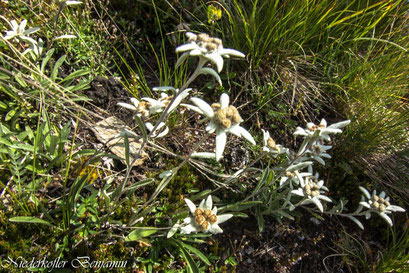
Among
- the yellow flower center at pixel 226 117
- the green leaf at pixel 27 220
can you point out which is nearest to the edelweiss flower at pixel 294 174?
the yellow flower center at pixel 226 117

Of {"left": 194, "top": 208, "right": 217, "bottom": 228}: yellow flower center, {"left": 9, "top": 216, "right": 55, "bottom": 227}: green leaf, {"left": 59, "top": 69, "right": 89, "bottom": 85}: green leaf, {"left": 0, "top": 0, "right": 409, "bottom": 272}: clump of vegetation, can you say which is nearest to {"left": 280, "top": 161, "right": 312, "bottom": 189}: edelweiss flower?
{"left": 0, "top": 0, "right": 409, "bottom": 272}: clump of vegetation

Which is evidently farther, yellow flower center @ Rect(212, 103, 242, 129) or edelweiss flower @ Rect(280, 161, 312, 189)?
edelweiss flower @ Rect(280, 161, 312, 189)

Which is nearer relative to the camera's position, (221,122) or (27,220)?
(221,122)

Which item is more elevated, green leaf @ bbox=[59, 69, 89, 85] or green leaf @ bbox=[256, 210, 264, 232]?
green leaf @ bbox=[59, 69, 89, 85]

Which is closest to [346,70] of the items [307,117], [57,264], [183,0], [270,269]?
[307,117]

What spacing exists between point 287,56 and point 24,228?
2808 mm

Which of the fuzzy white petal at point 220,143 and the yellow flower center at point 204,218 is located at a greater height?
the fuzzy white petal at point 220,143

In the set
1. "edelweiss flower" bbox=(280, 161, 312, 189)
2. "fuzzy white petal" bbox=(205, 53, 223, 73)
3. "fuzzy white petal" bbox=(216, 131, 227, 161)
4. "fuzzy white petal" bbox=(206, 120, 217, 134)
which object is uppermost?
"fuzzy white petal" bbox=(205, 53, 223, 73)

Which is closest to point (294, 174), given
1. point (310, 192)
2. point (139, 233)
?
point (310, 192)

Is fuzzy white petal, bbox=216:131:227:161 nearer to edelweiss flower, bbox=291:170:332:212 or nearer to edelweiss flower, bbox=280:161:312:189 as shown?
edelweiss flower, bbox=280:161:312:189

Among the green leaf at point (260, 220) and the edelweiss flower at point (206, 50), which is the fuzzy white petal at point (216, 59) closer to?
the edelweiss flower at point (206, 50)

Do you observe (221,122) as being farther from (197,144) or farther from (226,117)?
(197,144)

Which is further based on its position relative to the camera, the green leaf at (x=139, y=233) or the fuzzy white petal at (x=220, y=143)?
the green leaf at (x=139, y=233)


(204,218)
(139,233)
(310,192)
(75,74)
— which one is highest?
(75,74)
